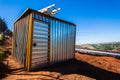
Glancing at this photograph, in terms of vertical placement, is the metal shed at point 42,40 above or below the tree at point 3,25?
below

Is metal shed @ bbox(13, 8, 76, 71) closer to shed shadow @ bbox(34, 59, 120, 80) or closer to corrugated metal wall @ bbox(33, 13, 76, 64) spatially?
corrugated metal wall @ bbox(33, 13, 76, 64)

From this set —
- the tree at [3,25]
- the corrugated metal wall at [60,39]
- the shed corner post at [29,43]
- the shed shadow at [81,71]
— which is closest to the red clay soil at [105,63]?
the shed shadow at [81,71]

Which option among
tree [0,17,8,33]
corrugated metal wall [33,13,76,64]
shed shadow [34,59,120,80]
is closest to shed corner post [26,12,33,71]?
corrugated metal wall [33,13,76,64]

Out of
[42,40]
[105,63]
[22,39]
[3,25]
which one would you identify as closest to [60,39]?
[42,40]

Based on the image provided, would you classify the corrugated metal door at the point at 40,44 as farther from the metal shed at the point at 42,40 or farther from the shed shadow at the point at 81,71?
the shed shadow at the point at 81,71

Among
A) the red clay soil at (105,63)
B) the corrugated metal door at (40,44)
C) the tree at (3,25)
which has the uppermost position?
the tree at (3,25)

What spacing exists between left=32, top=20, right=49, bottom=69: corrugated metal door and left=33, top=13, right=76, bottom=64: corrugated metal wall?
0.35 metres

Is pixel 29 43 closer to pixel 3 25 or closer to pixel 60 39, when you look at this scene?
pixel 60 39

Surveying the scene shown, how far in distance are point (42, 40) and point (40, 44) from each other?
1.03 ft

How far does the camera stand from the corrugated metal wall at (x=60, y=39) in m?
9.15

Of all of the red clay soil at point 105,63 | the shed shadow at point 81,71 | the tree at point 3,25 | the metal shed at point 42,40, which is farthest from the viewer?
the tree at point 3,25

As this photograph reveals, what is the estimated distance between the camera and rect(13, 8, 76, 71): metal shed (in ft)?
25.6

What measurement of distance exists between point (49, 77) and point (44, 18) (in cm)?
387

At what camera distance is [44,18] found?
8.65 meters
